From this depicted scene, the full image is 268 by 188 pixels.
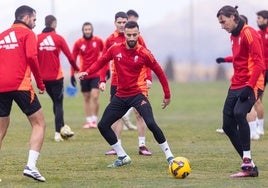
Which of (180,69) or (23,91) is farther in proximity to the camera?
(180,69)

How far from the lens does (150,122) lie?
12.6 meters

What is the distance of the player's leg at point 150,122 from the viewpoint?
41.3 feet

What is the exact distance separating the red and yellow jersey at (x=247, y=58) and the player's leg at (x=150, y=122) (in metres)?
1.29

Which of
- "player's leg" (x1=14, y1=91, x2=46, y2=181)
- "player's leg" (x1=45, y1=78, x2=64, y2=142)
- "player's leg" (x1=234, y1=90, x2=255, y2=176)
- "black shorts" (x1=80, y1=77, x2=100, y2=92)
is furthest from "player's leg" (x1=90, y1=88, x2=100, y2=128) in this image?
"player's leg" (x1=14, y1=91, x2=46, y2=181)

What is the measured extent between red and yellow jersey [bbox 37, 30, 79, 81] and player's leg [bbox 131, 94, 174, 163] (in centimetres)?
509

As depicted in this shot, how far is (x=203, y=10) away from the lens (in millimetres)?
79000

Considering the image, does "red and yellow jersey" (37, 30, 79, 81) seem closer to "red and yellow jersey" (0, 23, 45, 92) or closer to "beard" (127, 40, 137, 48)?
"beard" (127, 40, 137, 48)

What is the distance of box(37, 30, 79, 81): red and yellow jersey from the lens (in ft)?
58.6

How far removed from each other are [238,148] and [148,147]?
3960 millimetres

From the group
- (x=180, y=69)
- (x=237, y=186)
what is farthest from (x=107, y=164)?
(x=180, y=69)

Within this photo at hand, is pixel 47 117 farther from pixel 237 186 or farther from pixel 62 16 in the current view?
pixel 62 16

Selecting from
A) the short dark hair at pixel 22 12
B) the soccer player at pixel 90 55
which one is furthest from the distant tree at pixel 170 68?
the short dark hair at pixel 22 12

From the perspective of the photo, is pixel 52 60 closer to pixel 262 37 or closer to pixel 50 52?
pixel 50 52

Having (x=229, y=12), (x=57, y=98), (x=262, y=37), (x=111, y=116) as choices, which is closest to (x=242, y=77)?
(x=229, y=12)
